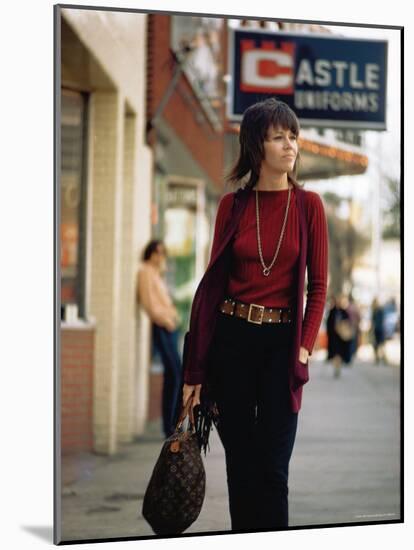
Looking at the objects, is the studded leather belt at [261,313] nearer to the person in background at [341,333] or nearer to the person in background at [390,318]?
the person in background at [390,318]

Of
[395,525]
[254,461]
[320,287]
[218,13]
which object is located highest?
[218,13]

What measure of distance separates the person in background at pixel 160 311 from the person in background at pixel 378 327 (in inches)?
58.0

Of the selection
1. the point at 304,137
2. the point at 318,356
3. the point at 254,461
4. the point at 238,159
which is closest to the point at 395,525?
the point at 254,461

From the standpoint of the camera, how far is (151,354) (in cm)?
1123

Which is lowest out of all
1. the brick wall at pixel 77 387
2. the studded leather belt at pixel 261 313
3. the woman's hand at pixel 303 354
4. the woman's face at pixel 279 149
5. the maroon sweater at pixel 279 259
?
the brick wall at pixel 77 387

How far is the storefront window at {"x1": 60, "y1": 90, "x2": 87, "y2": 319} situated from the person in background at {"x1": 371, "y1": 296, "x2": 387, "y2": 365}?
81.4 inches

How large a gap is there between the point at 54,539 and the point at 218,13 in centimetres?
249

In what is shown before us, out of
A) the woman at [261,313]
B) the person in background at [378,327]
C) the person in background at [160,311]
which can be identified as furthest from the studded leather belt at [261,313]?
the person in background at [160,311]

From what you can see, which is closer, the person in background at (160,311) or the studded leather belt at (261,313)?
the studded leather belt at (261,313)

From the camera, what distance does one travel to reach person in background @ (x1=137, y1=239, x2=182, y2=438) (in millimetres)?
9969

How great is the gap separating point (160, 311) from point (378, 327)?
1599mm

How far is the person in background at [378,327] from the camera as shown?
9716mm

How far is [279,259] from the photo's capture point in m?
5.47

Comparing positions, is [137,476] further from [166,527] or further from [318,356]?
[318,356]
